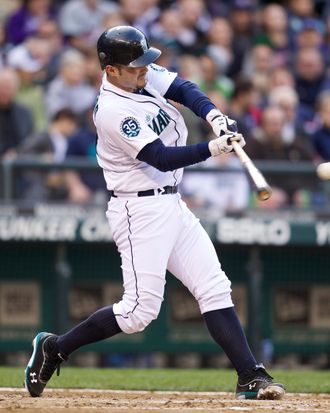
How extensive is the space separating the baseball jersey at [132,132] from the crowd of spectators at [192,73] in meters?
3.86

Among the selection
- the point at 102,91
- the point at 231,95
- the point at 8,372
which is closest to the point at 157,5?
the point at 231,95

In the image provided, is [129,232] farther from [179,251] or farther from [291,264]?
[291,264]

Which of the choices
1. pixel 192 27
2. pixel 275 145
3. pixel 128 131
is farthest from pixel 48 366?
pixel 192 27

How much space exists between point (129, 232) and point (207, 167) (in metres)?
4.05

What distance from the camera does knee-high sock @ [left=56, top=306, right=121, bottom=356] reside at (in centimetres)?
596

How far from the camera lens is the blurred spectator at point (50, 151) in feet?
32.3

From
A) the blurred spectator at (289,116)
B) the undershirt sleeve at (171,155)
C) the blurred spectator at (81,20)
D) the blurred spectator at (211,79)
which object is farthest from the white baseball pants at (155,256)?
the blurred spectator at (81,20)

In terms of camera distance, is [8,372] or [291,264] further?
[291,264]

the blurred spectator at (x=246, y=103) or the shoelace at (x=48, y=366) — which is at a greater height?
the blurred spectator at (x=246, y=103)

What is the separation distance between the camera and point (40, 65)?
11.6m

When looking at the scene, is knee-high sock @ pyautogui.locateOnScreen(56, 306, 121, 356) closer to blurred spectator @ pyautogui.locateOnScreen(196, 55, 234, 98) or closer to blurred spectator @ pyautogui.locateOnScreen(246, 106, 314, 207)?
blurred spectator @ pyautogui.locateOnScreen(246, 106, 314, 207)

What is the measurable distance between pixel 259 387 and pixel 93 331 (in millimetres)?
887

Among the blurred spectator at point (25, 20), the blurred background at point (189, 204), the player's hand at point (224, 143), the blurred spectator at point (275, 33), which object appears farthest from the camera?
the blurred spectator at point (275, 33)

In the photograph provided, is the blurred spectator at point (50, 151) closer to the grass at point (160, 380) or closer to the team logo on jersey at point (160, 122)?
the grass at point (160, 380)
